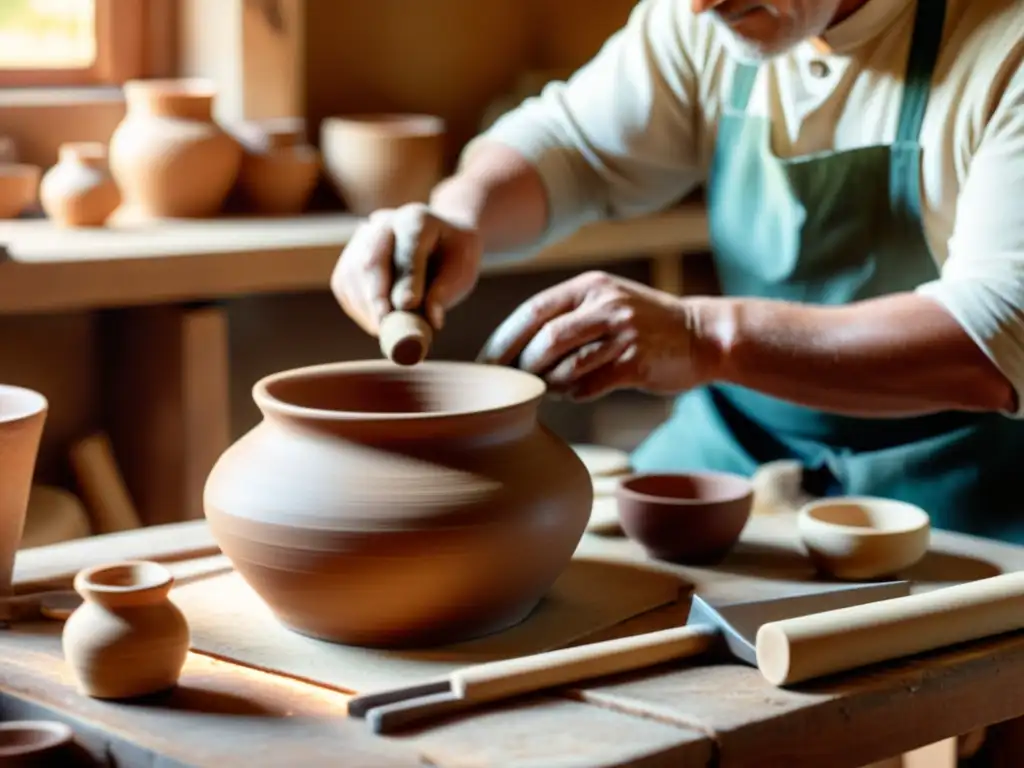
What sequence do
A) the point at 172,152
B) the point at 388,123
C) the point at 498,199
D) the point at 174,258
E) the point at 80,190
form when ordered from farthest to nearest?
1. the point at 388,123
2. the point at 172,152
3. the point at 80,190
4. the point at 174,258
5. the point at 498,199

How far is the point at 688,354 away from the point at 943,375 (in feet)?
1.04

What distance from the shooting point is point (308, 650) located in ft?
4.93

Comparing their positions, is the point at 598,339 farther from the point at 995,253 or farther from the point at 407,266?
the point at 995,253

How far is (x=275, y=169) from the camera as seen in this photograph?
3.38 meters

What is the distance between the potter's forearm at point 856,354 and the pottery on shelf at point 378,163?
1.53 metres

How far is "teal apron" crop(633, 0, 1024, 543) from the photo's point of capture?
2.24 metres

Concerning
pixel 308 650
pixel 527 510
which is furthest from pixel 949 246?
pixel 308 650

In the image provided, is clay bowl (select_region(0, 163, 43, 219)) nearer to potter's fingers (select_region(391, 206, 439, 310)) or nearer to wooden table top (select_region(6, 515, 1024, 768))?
potter's fingers (select_region(391, 206, 439, 310))

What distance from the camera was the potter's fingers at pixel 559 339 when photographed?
6.05ft

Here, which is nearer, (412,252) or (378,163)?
(412,252)

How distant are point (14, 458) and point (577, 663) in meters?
0.61

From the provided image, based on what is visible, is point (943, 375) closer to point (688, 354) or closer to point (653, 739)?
point (688, 354)

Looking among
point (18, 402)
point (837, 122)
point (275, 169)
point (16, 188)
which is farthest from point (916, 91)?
point (16, 188)

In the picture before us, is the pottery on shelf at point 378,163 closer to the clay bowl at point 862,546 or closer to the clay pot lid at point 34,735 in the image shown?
the clay bowl at point 862,546
